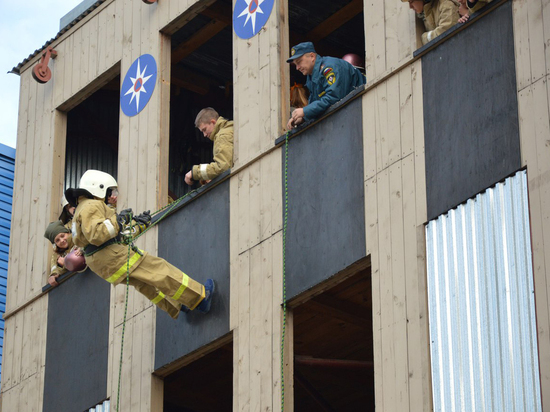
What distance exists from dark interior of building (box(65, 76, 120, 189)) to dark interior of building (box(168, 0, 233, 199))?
1016 millimetres

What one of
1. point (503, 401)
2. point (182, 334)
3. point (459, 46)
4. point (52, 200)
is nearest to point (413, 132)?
point (459, 46)

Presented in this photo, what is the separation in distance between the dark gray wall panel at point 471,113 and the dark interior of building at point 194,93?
756 centimetres

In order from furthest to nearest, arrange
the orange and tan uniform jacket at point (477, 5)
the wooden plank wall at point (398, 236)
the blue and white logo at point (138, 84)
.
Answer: the blue and white logo at point (138, 84) < the orange and tan uniform jacket at point (477, 5) < the wooden plank wall at point (398, 236)

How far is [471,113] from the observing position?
498 inches

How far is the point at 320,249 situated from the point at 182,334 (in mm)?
2575

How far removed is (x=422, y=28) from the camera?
13.8 metres

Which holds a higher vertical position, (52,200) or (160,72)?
(160,72)

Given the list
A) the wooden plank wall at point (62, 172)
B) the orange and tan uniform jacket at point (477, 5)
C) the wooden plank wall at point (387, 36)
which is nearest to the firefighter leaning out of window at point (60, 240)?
the wooden plank wall at point (62, 172)

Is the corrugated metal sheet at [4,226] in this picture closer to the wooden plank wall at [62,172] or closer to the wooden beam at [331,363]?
the wooden plank wall at [62,172]

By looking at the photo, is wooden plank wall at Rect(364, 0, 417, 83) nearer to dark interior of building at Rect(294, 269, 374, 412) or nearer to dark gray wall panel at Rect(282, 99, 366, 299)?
dark gray wall panel at Rect(282, 99, 366, 299)

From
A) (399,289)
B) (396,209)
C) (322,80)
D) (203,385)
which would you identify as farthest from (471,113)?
(203,385)

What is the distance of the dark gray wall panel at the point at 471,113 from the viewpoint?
1224 centimetres

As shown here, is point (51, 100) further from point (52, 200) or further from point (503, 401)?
point (503, 401)

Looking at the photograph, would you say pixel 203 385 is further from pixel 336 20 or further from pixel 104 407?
pixel 336 20
